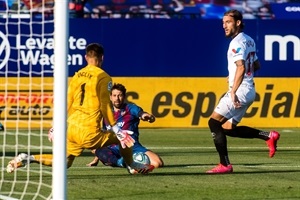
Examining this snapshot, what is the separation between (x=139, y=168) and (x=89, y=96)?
1.40m

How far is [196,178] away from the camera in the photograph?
13320 mm

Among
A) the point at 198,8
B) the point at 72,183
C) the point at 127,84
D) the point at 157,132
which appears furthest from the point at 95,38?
the point at 72,183

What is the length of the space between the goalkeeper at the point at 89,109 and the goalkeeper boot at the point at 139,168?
2.88 ft

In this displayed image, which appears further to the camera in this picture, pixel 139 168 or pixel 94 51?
pixel 139 168

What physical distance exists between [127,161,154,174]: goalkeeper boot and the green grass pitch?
0.31ft

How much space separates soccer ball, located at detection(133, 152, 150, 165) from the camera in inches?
570

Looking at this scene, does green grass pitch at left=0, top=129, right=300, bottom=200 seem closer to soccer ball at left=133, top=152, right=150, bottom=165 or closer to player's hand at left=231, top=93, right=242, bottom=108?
soccer ball at left=133, top=152, right=150, bottom=165

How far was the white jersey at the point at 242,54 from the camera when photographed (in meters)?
14.1

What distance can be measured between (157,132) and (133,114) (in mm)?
8381

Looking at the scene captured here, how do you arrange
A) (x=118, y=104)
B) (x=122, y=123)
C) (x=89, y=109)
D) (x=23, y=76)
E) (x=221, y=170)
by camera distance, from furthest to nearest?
(x=23, y=76), (x=122, y=123), (x=118, y=104), (x=221, y=170), (x=89, y=109)

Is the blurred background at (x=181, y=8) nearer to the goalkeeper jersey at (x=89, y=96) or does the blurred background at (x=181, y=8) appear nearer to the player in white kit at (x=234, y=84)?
the player in white kit at (x=234, y=84)

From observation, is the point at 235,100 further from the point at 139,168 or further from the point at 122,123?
the point at 122,123

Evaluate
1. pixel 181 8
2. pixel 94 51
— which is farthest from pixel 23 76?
pixel 94 51

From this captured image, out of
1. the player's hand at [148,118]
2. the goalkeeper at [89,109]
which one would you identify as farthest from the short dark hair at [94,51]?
the player's hand at [148,118]
